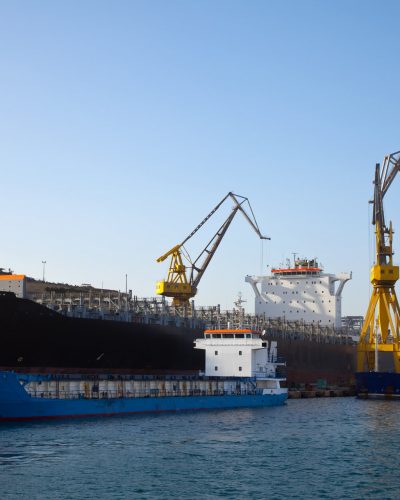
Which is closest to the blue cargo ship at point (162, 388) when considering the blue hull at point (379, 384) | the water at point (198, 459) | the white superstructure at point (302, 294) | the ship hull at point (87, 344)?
the water at point (198, 459)

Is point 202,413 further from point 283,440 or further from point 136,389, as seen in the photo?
point 283,440

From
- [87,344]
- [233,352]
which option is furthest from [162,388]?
[233,352]

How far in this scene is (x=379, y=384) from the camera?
70.8 m

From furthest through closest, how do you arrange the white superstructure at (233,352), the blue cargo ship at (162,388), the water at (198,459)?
1. the white superstructure at (233,352)
2. the blue cargo ship at (162,388)
3. the water at (198,459)

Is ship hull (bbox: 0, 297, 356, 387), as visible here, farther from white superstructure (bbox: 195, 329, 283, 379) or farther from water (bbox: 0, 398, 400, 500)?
water (bbox: 0, 398, 400, 500)

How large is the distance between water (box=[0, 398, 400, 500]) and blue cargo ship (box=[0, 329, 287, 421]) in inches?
69.6

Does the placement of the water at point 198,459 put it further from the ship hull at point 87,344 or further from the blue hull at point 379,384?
the blue hull at point 379,384

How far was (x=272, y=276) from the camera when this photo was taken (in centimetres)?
10231

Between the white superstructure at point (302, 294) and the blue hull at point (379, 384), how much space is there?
28.3m

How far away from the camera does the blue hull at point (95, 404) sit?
138 ft

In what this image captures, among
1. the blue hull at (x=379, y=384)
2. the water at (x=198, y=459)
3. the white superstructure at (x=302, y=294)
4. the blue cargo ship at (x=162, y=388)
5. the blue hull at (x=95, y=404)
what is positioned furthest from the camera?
the white superstructure at (x=302, y=294)

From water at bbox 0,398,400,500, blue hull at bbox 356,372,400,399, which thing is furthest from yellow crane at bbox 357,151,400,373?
water at bbox 0,398,400,500

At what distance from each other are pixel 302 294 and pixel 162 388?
5130 centimetres

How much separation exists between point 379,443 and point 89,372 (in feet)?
82.5
